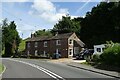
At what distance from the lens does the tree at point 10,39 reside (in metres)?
109

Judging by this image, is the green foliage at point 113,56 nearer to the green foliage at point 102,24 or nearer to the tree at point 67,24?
the green foliage at point 102,24

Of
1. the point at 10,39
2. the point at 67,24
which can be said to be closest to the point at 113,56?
the point at 10,39

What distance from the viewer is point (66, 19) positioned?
425 feet

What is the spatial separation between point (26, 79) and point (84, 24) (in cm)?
6573

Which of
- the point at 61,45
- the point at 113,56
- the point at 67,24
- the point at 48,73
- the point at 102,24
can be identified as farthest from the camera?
the point at 67,24

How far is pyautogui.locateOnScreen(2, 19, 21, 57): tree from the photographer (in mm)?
108781

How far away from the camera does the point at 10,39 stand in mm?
111438

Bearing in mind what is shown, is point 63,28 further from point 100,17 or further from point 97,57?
point 97,57

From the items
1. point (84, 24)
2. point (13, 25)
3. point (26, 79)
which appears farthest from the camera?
point (13, 25)

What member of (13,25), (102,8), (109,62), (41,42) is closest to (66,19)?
(13,25)

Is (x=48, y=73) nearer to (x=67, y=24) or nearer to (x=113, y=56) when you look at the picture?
(x=113, y=56)

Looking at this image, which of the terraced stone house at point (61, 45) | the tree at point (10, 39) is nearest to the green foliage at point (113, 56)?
the terraced stone house at point (61, 45)

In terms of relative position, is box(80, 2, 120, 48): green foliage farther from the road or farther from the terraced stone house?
the road

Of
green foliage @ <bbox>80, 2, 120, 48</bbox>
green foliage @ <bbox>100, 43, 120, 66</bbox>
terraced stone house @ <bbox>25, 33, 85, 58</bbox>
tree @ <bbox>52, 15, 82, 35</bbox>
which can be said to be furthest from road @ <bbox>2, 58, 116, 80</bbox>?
tree @ <bbox>52, 15, 82, 35</bbox>
